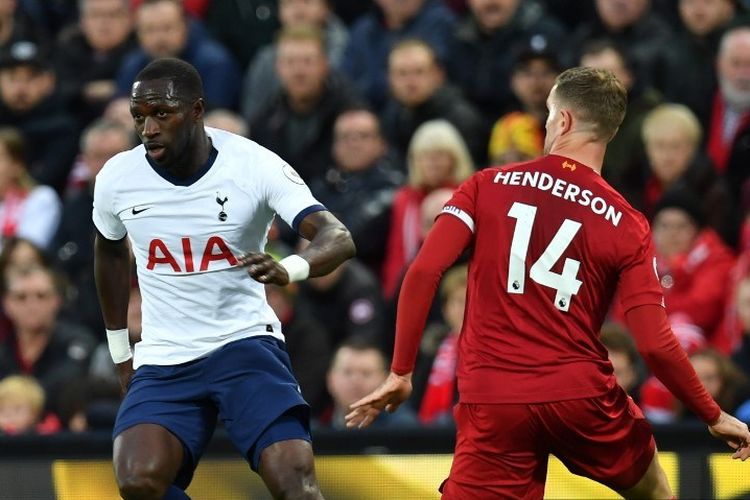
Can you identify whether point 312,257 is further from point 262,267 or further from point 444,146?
point 444,146

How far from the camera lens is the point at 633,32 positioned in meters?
9.98

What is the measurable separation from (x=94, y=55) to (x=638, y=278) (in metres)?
7.39

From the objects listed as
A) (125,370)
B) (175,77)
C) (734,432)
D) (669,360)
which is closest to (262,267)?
(175,77)

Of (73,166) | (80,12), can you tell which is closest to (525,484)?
(73,166)

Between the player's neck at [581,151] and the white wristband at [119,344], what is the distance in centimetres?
187

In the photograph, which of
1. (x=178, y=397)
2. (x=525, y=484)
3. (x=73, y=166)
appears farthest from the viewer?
(x=73, y=166)

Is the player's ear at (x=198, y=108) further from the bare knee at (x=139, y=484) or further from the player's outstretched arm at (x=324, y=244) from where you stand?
the bare knee at (x=139, y=484)

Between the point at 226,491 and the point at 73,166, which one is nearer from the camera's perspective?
the point at 226,491

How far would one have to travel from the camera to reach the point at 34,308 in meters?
9.31

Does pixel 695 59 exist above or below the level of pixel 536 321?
above

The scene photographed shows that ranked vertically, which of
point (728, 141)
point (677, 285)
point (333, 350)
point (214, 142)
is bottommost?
point (333, 350)

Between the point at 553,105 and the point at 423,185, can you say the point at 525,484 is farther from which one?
the point at 423,185

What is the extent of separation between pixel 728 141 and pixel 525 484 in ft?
15.5

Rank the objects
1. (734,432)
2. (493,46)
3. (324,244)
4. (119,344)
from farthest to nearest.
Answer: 1. (493,46)
2. (119,344)
3. (324,244)
4. (734,432)
